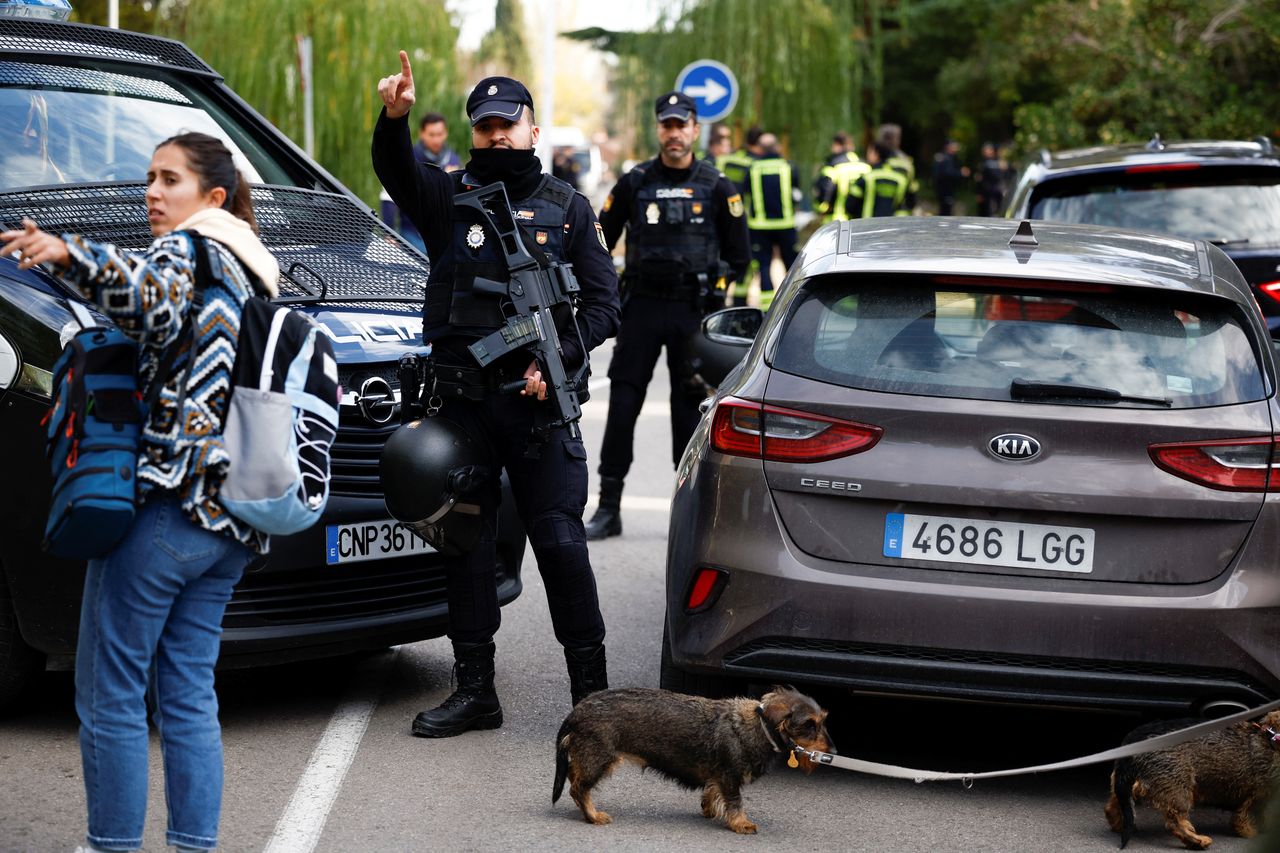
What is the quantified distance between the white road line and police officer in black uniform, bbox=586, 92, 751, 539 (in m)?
2.62

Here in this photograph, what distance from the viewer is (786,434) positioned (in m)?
4.66

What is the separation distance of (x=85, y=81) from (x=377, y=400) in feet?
6.61

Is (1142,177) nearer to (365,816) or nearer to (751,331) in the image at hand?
(751,331)

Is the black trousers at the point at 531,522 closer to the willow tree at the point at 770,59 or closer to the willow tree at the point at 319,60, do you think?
the willow tree at the point at 319,60

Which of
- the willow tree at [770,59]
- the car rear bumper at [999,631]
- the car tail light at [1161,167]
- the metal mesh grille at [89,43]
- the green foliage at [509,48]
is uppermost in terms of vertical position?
the green foliage at [509,48]

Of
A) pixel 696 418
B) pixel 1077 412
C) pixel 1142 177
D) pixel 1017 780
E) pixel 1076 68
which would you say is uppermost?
pixel 1076 68

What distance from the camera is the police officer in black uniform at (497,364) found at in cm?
514

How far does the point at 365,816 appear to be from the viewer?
14.9ft

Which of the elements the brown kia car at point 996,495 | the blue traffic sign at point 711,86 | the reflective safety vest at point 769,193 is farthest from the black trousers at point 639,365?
the blue traffic sign at point 711,86

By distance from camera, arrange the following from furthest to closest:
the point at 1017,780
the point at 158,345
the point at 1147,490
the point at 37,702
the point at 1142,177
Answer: the point at 1142,177
the point at 37,702
the point at 1017,780
the point at 1147,490
the point at 158,345

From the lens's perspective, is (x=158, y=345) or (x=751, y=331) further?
(x=751, y=331)

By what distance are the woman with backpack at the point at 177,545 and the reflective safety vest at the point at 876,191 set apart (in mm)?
16560

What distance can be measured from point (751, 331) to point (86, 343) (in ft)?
10.2

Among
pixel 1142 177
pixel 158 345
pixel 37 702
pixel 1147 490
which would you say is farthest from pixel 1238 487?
pixel 1142 177
